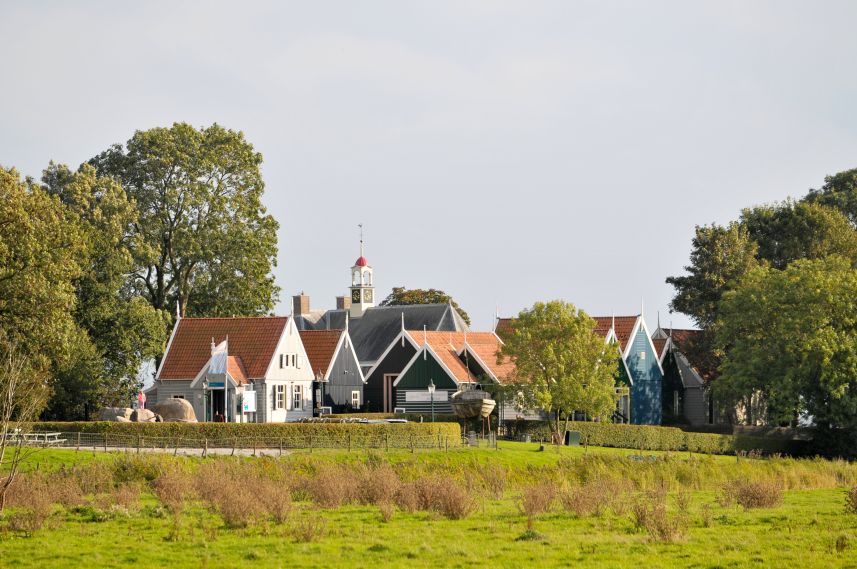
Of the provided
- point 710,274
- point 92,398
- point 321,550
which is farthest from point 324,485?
point 710,274

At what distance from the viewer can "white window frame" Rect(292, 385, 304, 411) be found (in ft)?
218

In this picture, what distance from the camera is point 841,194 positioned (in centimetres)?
8638

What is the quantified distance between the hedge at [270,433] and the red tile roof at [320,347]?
19710 millimetres

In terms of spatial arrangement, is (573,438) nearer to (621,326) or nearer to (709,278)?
(621,326)

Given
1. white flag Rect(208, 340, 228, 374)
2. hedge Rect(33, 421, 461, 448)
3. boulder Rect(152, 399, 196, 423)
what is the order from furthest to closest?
white flag Rect(208, 340, 228, 374), boulder Rect(152, 399, 196, 423), hedge Rect(33, 421, 461, 448)

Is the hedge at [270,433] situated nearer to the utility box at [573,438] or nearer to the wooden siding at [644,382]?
the utility box at [573,438]

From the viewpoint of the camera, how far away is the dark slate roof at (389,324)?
82.4m

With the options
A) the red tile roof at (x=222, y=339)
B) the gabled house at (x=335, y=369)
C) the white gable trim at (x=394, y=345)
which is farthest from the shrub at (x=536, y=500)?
the gabled house at (x=335, y=369)

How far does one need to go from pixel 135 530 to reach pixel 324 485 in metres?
5.58

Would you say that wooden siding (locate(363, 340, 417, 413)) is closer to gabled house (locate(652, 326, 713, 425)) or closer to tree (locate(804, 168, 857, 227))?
gabled house (locate(652, 326, 713, 425))

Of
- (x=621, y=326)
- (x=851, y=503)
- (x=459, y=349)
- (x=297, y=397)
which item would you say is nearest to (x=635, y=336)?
(x=621, y=326)

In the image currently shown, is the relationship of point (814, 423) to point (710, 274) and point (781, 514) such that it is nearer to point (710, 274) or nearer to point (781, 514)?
point (710, 274)

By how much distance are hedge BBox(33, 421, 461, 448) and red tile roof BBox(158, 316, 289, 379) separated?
13409 millimetres

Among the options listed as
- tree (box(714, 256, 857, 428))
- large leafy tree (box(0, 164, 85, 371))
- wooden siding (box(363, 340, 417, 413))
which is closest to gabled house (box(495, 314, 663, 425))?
wooden siding (box(363, 340, 417, 413))
